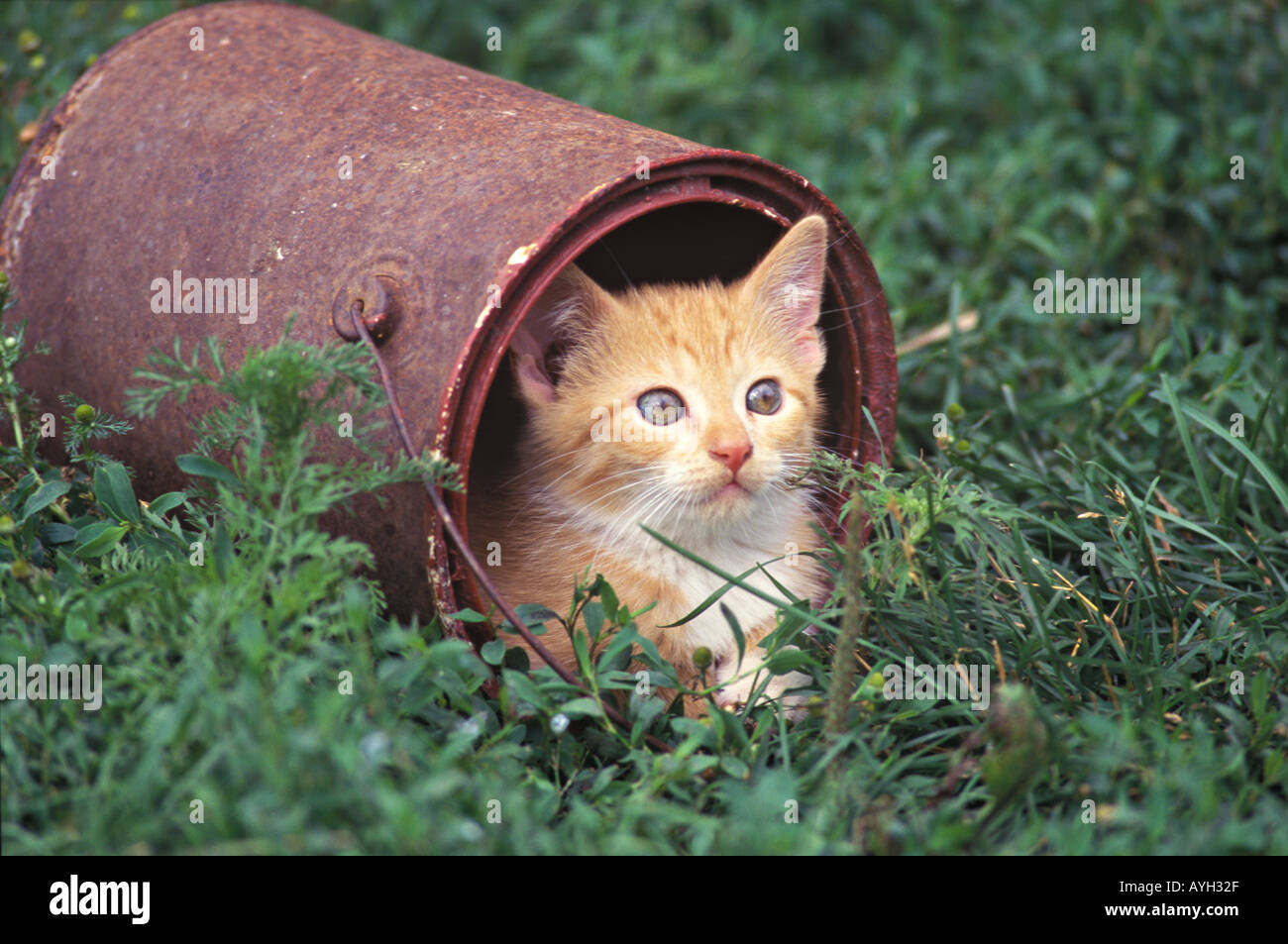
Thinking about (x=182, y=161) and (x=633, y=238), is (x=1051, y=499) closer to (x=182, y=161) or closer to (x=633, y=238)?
(x=633, y=238)

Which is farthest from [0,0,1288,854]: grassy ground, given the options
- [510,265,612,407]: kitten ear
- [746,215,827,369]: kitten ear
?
[510,265,612,407]: kitten ear

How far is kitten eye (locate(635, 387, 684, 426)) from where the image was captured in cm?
267

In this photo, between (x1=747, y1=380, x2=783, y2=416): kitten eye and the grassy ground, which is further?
(x1=747, y1=380, x2=783, y2=416): kitten eye

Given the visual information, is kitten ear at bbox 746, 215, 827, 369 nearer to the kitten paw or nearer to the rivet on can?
the kitten paw

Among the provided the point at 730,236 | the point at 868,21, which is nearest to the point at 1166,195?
the point at 868,21

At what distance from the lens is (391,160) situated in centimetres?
245

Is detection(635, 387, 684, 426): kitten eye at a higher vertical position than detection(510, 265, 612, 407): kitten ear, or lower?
lower

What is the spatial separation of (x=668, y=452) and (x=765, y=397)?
Result: 0.36m

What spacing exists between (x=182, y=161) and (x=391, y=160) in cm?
53

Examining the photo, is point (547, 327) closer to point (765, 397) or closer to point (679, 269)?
point (765, 397)

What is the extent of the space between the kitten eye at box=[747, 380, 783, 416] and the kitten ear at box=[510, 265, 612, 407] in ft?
1.33

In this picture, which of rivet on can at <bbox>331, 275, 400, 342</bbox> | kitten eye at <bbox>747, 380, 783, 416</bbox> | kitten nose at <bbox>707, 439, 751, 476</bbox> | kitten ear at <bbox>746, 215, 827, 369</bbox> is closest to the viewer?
rivet on can at <bbox>331, 275, 400, 342</bbox>

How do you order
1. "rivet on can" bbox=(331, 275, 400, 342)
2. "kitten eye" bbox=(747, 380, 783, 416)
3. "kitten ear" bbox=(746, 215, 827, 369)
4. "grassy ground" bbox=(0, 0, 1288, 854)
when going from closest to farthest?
"grassy ground" bbox=(0, 0, 1288, 854) → "rivet on can" bbox=(331, 275, 400, 342) → "kitten ear" bbox=(746, 215, 827, 369) → "kitten eye" bbox=(747, 380, 783, 416)

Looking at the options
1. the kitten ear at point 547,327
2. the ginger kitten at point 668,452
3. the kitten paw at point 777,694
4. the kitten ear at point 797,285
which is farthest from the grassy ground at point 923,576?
the kitten ear at point 547,327
